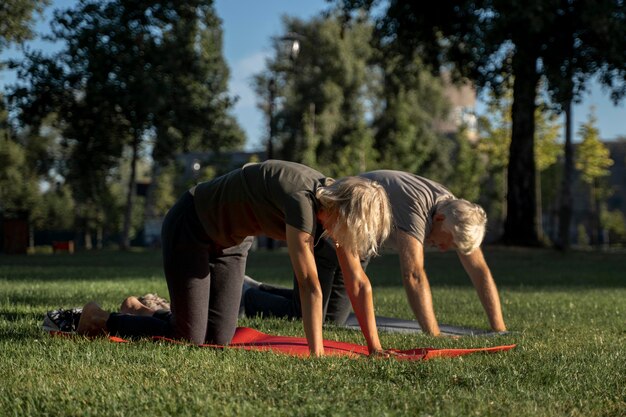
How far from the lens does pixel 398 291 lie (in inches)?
576

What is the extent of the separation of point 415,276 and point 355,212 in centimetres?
240

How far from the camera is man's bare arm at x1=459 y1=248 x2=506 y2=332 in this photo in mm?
8789

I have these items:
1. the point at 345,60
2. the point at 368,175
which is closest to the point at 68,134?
the point at 345,60

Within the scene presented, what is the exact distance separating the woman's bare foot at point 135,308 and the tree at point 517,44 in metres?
20.0

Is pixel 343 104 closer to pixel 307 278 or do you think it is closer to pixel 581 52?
pixel 581 52

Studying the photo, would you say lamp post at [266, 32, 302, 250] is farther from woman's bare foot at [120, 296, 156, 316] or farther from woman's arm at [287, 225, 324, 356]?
woman's arm at [287, 225, 324, 356]

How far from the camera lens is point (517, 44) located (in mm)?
28188

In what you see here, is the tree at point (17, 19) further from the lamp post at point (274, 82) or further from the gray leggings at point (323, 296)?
the gray leggings at point (323, 296)

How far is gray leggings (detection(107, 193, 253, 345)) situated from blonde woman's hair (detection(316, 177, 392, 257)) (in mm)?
1247

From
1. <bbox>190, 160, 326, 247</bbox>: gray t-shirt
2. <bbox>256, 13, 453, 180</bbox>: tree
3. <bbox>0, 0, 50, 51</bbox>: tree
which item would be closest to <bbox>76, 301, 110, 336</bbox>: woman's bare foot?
<bbox>190, 160, 326, 247</bbox>: gray t-shirt

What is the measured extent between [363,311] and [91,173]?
36.5 meters

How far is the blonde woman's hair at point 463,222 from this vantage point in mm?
7777

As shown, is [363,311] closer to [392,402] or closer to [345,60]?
[392,402]

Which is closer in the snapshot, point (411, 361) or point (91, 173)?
point (411, 361)
